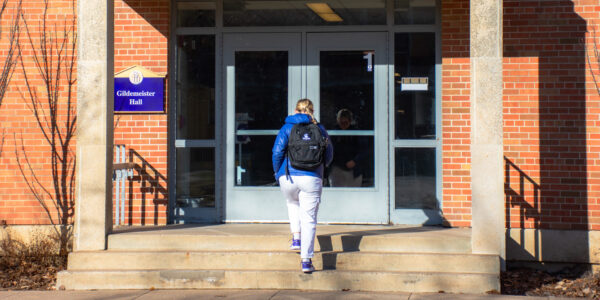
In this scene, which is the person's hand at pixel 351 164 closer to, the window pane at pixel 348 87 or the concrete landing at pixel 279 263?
the window pane at pixel 348 87

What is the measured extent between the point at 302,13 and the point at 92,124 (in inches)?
126

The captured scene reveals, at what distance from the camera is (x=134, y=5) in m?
9.17

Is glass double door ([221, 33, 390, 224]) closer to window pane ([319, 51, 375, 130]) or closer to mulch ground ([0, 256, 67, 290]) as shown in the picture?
window pane ([319, 51, 375, 130])

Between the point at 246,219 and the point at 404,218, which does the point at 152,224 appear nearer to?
the point at 246,219

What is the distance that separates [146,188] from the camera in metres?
9.16

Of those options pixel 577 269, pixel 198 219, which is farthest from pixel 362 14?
pixel 577 269

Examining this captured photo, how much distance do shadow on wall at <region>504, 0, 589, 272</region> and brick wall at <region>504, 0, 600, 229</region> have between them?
0.04ft

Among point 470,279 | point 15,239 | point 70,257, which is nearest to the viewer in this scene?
point 470,279

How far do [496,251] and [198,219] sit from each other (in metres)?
3.98

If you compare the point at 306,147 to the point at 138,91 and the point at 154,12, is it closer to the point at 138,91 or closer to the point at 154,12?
the point at 138,91

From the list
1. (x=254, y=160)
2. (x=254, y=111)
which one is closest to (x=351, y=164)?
(x=254, y=160)

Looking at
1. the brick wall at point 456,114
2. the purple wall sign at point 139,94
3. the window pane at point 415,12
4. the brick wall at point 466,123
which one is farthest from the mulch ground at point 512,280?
the window pane at point 415,12

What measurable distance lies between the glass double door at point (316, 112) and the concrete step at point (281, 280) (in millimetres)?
1973

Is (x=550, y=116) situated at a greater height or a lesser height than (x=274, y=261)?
greater
